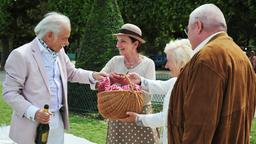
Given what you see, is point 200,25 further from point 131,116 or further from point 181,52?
point 131,116

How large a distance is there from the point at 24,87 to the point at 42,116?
0.34 meters

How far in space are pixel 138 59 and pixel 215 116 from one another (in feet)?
7.21

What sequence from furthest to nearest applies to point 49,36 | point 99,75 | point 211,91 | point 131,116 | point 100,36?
point 100,36, point 99,75, point 131,116, point 49,36, point 211,91

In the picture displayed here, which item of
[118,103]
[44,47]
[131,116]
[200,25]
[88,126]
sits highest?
[200,25]

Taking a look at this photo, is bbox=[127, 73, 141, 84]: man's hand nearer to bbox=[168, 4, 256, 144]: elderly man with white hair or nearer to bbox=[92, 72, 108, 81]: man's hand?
bbox=[92, 72, 108, 81]: man's hand

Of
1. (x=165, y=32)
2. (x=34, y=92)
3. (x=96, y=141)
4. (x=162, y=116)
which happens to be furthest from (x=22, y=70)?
(x=165, y=32)

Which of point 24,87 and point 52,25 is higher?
point 52,25

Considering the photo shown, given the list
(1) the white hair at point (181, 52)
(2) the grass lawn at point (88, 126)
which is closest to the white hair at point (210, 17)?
(1) the white hair at point (181, 52)

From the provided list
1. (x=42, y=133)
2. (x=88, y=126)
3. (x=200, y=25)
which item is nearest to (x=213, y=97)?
(x=200, y=25)

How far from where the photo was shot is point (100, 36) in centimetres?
1175

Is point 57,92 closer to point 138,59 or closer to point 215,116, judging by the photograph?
point 138,59

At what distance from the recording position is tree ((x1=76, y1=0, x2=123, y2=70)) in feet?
37.6

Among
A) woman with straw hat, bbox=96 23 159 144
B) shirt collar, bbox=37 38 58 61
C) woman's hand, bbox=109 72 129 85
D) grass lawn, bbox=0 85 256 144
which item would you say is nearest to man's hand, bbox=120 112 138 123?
woman's hand, bbox=109 72 129 85

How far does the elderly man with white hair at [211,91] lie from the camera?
295cm
